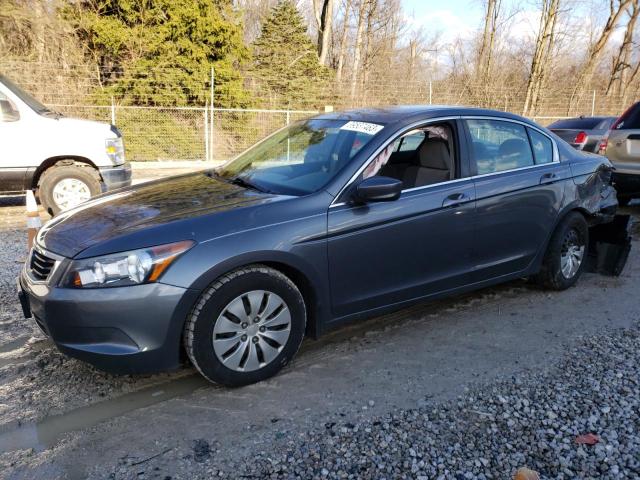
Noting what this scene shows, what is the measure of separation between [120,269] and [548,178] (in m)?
3.49

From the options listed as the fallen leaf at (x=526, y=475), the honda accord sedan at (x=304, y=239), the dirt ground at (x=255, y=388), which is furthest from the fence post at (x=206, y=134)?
the fallen leaf at (x=526, y=475)

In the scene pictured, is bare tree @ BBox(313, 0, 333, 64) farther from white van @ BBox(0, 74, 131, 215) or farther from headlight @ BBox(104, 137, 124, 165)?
white van @ BBox(0, 74, 131, 215)

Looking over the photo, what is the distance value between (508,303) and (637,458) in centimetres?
215

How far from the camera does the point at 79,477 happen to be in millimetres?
2461

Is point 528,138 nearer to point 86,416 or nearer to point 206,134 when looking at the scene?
point 86,416

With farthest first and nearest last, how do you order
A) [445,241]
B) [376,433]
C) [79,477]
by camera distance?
[445,241] < [376,433] < [79,477]

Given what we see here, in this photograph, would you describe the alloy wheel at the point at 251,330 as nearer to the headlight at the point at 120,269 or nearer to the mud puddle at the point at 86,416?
the mud puddle at the point at 86,416

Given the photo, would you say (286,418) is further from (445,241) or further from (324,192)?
→ (445,241)

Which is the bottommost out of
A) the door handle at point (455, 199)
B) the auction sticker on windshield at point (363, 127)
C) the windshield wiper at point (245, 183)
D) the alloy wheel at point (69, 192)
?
the alloy wheel at point (69, 192)

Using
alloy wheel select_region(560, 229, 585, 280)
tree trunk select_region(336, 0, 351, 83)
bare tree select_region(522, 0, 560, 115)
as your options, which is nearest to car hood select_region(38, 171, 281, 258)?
alloy wheel select_region(560, 229, 585, 280)

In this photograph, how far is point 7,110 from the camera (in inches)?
281

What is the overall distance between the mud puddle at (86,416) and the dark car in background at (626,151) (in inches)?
263

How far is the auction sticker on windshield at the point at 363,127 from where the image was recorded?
12.5 ft

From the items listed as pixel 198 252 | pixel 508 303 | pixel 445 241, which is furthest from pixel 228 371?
pixel 508 303
